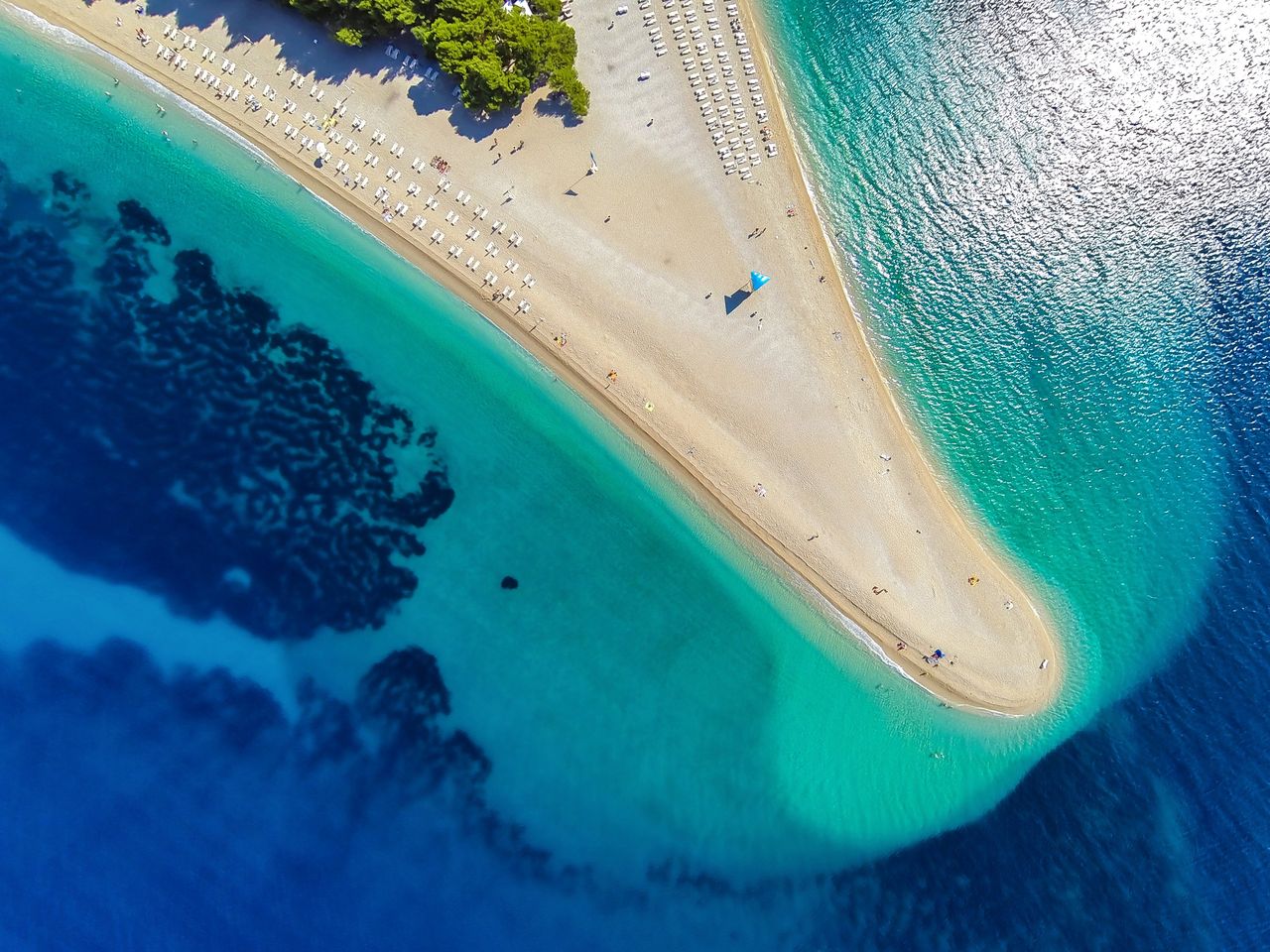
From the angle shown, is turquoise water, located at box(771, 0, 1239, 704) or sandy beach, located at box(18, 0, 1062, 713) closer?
sandy beach, located at box(18, 0, 1062, 713)

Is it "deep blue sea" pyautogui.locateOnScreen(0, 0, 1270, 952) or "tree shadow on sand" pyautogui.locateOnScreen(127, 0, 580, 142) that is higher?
"tree shadow on sand" pyautogui.locateOnScreen(127, 0, 580, 142)

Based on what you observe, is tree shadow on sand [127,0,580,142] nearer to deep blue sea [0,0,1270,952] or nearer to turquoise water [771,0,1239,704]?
deep blue sea [0,0,1270,952]

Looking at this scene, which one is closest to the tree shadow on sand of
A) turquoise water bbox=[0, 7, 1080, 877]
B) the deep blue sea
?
turquoise water bbox=[0, 7, 1080, 877]

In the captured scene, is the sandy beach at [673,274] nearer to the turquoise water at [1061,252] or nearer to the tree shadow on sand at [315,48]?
the tree shadow on sand at [315,48]

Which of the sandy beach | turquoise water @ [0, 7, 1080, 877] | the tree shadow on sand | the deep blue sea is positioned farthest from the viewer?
turquoise water @ [0, 7, 1080, 877]

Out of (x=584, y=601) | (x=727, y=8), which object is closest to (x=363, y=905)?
(x=584, y=601)

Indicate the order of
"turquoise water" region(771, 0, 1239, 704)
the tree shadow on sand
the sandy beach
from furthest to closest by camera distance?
"turquoise water" region(771, 0, 1239, 704) → the sandy beach → the tree shadow on sand
